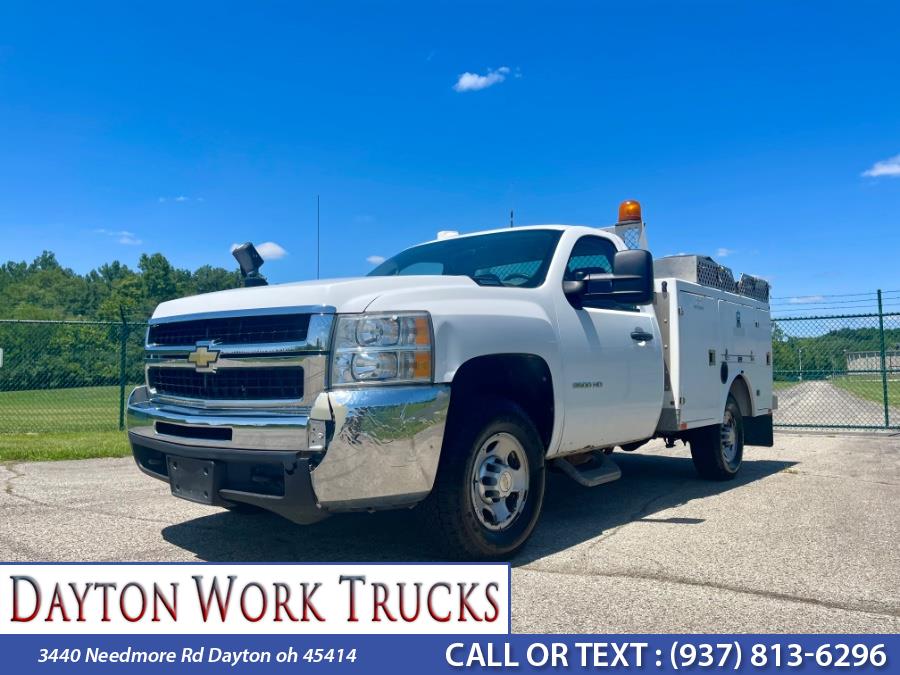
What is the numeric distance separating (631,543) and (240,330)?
8.84ft

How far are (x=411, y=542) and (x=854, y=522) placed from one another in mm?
3226

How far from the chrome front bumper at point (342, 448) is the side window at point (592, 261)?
174 centimetres

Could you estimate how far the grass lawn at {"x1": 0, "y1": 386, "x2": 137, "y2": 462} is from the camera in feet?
34.0

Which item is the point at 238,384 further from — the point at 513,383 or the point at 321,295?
the point at 513,383

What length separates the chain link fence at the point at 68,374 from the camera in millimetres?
11992

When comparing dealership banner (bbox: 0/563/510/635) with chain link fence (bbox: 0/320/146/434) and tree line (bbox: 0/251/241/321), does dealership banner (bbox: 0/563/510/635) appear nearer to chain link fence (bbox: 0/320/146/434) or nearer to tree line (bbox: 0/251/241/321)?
chain link fence (bbox: 0/320/146/434)

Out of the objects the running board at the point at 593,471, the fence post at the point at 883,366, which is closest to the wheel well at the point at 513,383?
the running board at the point at 593,471

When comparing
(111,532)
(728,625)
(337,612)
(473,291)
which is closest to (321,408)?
(337,612)

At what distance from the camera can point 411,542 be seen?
4297 mm

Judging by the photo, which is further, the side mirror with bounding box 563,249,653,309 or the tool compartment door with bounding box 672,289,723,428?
the tool compartment door with bounding box 672,289,723,428

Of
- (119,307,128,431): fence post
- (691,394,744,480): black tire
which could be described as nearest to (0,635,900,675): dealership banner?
(691,394,744,480): black tire

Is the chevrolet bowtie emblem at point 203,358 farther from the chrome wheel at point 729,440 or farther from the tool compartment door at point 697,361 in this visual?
the chrome wheel at point 729,440

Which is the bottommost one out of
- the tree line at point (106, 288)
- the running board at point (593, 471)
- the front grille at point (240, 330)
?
the running board at point (593, 471)

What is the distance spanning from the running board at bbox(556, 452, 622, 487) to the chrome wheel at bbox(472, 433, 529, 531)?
0.65m
